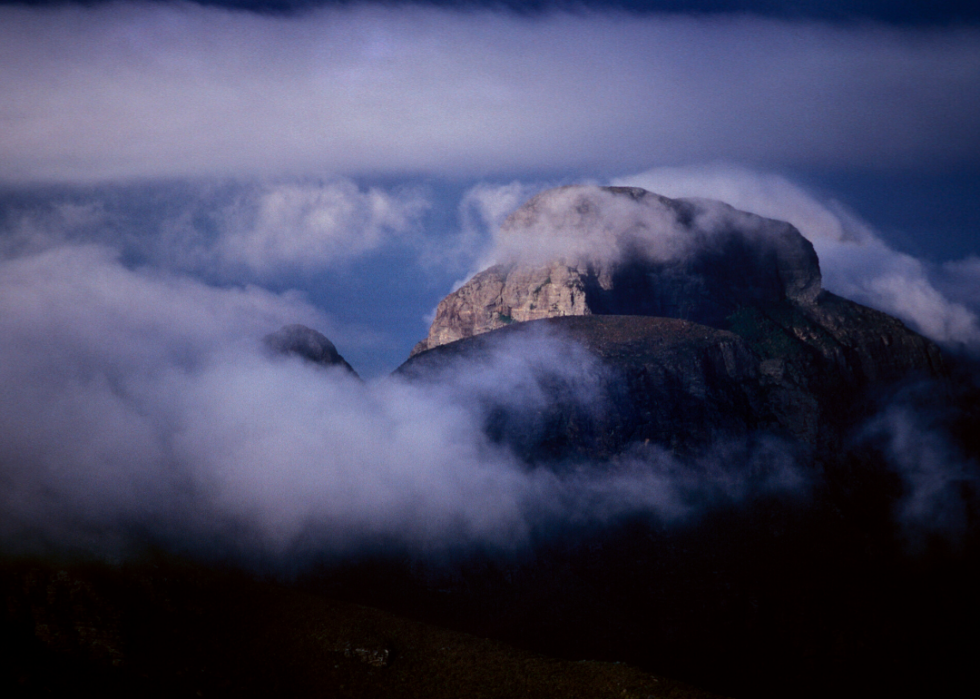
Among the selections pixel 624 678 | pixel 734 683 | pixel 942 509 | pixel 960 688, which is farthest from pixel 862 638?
pixel 624 678

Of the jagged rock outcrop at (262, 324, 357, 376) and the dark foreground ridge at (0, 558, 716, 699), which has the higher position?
the jagged rock outcrop at (262, 324, 357, 376)

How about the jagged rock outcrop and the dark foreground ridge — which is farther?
the jagged rock outcrop

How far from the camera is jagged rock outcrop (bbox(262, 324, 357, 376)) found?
465ft

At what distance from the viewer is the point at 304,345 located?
145 metres

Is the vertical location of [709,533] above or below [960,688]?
above

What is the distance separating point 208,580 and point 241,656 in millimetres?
12978

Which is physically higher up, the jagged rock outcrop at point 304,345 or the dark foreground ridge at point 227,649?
the jagged rock outcrop at point 304,345

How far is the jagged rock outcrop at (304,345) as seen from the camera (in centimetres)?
14175

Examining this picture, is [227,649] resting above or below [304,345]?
below

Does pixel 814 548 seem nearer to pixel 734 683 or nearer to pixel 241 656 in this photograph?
pixel 734 683

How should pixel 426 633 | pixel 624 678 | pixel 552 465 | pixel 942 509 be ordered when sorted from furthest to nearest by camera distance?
pixel 942 509 < pixel 552 465 < pixel 426 633 < pixel 624 678

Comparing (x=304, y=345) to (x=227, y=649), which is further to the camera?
(x=304, y=345)

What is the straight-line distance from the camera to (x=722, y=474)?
155625mm

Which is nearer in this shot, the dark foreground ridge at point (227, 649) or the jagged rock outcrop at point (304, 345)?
the dark foreground ridge at point (227, 649)
